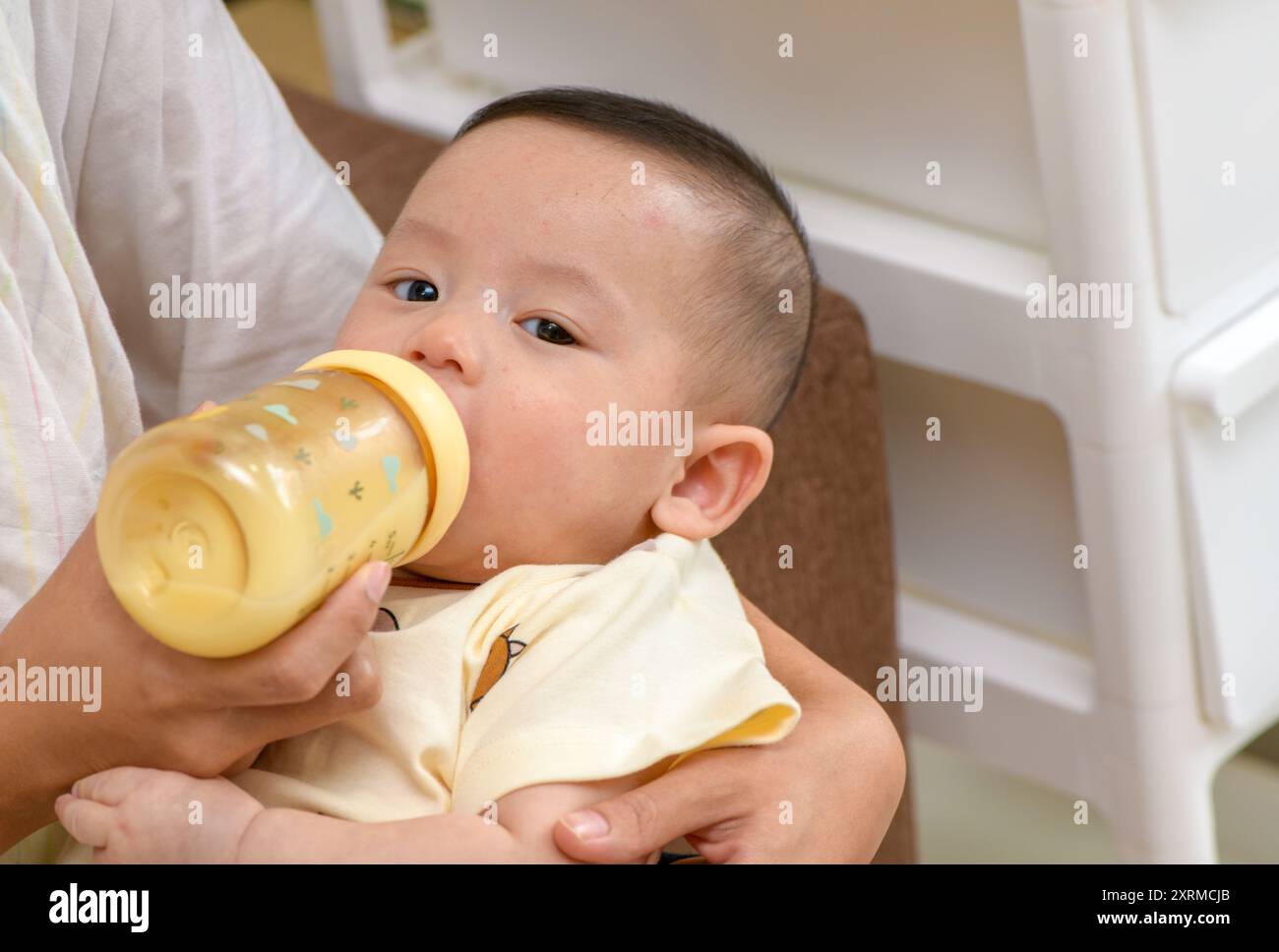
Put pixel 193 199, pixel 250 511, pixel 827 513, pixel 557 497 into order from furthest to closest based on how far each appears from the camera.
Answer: pixel 827 513
pixel 193 199
pixel 557 497
pixel 250 511

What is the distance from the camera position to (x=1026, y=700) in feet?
5.46

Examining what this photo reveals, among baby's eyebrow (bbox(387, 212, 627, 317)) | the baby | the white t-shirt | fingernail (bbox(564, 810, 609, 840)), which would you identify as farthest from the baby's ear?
the white t-shirt

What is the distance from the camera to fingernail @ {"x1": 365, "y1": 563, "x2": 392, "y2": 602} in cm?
75

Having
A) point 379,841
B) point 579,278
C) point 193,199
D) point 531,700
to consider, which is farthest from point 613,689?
point 193,199

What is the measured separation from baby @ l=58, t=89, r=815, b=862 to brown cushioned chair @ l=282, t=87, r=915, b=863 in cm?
36

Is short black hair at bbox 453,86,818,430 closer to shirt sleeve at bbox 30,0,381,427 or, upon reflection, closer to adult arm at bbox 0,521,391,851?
shirt sleeve at bbox 30,0,381,427

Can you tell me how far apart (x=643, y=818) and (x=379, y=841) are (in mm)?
135

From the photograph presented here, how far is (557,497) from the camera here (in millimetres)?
925

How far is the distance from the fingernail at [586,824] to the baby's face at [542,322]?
0.19m

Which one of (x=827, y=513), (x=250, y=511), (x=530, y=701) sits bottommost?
(x=827, y=513)

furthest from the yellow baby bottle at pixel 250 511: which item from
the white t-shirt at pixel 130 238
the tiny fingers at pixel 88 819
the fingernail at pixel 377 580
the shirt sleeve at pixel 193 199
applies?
the shirt sleeve at pixel 193 199

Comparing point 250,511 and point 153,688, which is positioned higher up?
point 250,511

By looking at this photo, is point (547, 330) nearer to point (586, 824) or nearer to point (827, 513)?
point (586, 824)
